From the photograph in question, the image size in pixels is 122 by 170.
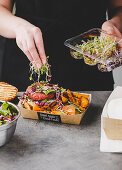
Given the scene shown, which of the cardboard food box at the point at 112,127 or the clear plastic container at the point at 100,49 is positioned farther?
the clear plastic container at the point at 100,49

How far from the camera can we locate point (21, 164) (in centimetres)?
144

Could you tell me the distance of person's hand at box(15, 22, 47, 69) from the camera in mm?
1869

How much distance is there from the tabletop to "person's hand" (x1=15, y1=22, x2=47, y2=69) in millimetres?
417

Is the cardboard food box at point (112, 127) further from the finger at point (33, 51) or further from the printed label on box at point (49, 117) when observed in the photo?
the finger at point (33, 51)

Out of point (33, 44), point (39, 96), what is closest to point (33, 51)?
point (33, 44)

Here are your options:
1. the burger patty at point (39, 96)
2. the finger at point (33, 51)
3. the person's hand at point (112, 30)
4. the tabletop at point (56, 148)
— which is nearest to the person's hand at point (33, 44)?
the finger at point (33, 51)

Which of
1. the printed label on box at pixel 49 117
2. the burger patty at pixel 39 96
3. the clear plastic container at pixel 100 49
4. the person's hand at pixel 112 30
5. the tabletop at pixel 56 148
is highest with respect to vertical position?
the person's hand at pixel 112 30

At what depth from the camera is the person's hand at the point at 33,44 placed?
187 cm

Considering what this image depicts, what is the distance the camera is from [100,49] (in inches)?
74.5

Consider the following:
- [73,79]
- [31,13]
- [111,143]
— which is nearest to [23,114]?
[111,143]

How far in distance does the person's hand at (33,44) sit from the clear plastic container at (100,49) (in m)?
0.22

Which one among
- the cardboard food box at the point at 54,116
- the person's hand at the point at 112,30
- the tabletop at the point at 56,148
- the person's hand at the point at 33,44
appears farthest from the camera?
the person's hand at the point at 112,30

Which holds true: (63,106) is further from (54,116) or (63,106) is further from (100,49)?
(100,49)

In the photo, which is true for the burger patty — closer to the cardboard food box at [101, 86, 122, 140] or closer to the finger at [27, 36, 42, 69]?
the finger at [27, 36, 42, 69]
